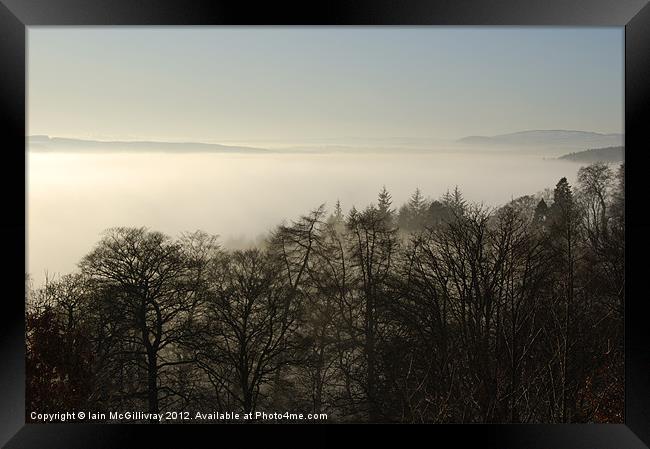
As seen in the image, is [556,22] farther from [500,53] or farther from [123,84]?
[123,84]

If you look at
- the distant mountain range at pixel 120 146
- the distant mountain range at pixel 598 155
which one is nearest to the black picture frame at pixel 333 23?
the distant mountain range at pixel 120 146

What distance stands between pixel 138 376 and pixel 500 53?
275 centimetres

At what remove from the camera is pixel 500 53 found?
339 cm

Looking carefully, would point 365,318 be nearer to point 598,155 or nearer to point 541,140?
point 541,140

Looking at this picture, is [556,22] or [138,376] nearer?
[556,22]

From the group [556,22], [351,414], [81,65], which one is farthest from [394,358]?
[81,65]

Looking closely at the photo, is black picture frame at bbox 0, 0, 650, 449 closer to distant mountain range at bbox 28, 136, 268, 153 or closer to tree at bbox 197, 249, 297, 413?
distant mountain range at bbox 28, 136, 268, 153

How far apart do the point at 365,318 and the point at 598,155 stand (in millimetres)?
1577

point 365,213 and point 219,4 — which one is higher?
point 219,4

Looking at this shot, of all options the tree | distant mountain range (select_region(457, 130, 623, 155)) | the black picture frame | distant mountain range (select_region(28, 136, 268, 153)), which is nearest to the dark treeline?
the tree

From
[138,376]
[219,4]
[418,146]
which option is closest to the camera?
[219,4]

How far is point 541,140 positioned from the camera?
3324 mm

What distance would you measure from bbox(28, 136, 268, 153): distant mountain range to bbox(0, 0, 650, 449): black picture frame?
2.32 feet

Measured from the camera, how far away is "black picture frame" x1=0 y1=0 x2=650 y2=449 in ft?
7.78
